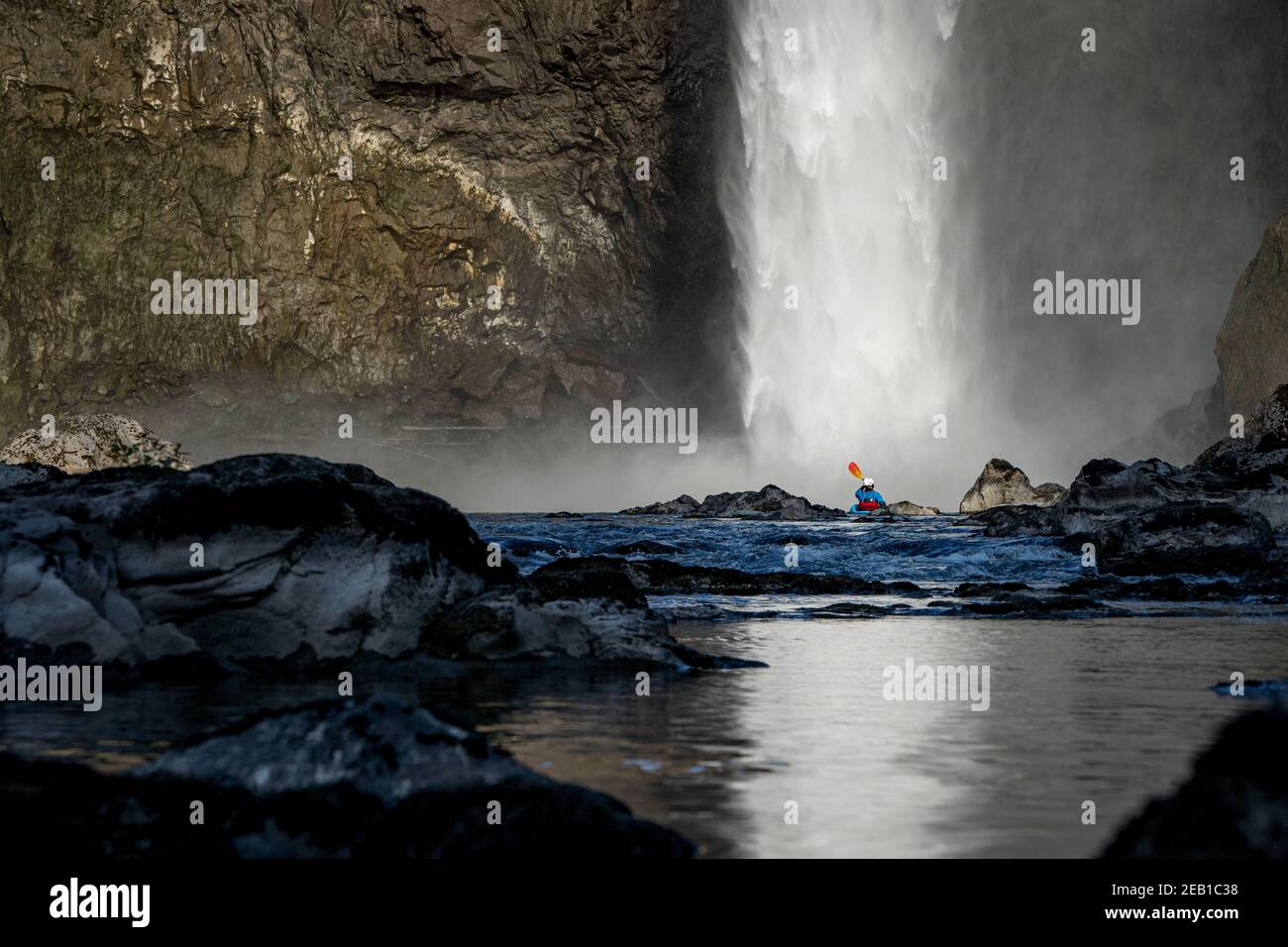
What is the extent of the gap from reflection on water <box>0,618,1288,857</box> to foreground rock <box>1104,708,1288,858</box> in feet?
2.60

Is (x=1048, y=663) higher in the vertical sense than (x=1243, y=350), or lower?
lower

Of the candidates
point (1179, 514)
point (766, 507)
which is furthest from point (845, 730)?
point (766, 507)

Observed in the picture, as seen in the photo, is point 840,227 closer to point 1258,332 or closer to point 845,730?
point 1258,332

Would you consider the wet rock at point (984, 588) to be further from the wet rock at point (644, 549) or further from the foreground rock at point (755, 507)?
the foreground rock at point (755, 507)

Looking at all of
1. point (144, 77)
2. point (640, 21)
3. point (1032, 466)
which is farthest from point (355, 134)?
point (1032, 466)

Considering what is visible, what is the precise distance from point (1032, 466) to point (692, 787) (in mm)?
72361

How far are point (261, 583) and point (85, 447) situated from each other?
85.4 ft

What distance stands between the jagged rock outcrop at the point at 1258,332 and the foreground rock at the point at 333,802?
194 feet

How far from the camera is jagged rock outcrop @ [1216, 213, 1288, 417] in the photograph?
190 ft

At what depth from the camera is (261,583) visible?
8.43m

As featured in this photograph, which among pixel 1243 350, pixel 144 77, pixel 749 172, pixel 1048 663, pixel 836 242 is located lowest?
pixel 1048 663

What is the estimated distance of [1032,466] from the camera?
74000 millimetres

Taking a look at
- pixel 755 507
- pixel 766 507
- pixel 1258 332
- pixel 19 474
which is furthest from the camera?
pixel 1258 332
